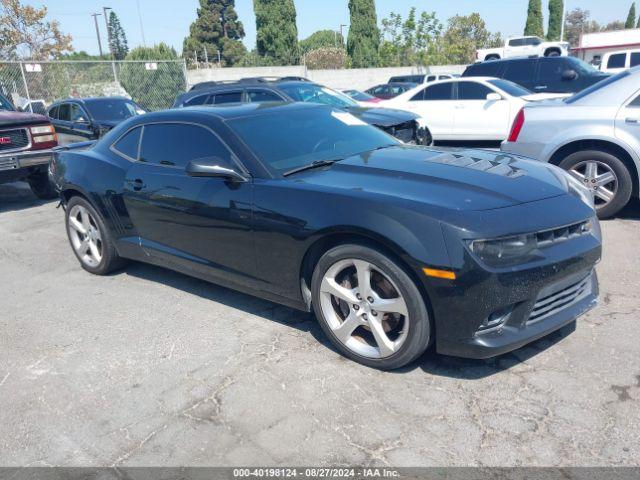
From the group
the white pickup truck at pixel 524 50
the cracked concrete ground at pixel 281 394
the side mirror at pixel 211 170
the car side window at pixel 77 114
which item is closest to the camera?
the cracked concrete ground at pixel 281 394

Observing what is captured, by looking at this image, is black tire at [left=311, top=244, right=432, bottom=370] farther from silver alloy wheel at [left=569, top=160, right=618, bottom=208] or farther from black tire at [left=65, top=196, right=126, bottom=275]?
silver alloy wheel at [left=569, top=160, right=618, bottom=208]

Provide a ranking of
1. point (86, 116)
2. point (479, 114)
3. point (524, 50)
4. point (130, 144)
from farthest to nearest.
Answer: point (524, 50) → point (86, 116) → point (479, 114) → point (130, 144)

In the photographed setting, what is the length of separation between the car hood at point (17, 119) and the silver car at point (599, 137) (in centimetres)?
705

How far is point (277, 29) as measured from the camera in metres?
45.2

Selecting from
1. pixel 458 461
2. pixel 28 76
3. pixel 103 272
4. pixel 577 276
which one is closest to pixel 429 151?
pixel 577 276

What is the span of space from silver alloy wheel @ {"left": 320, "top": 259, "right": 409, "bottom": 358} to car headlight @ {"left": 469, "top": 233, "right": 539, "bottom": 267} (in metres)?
0.50

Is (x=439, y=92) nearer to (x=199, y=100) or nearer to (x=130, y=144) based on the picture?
(x=199, y=100)

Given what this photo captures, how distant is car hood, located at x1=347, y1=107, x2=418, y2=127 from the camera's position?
→ 25.4ft

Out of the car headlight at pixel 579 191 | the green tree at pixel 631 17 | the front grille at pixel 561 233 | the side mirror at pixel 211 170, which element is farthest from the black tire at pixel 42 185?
the green tree at pixel 631 17

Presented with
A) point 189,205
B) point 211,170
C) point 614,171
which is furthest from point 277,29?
point 211,170

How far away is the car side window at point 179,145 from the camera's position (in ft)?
13.0

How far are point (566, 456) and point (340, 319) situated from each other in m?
1.44

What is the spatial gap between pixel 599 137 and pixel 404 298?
12.7ft

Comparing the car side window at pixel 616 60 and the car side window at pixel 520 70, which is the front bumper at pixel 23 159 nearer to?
the car side window at pixel 520 70
